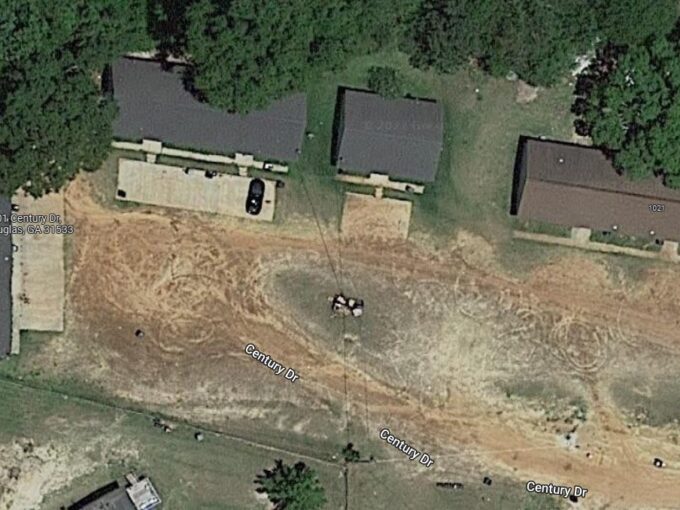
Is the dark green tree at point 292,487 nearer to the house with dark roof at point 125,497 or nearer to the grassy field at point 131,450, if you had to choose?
the grassy field at point 131,450

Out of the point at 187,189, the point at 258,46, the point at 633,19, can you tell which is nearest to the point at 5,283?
the point at 187,189

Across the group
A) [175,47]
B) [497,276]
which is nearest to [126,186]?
[175,47]

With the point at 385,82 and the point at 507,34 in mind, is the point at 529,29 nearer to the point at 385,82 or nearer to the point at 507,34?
the point at 507,34

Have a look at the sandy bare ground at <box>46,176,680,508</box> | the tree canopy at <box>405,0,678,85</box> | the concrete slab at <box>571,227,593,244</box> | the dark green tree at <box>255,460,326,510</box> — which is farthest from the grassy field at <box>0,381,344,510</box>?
the tree canopy at <box>405,0,678,85</box>

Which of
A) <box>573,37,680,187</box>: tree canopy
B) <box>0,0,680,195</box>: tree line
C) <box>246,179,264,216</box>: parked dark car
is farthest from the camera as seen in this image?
<box>246,179,264,216</box>: parked dark car

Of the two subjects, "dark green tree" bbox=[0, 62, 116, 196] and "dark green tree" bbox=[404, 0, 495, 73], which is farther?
"dark green tree" bbox=[404, 0, 495, 73]

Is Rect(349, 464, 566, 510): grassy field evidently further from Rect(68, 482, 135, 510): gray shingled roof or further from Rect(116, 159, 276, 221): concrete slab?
Rect(116, 159, 276, 221): concrete slab

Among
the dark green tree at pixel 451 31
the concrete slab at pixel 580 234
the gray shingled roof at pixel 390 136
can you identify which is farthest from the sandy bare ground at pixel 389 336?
the dark green tree at pixel 451 31
